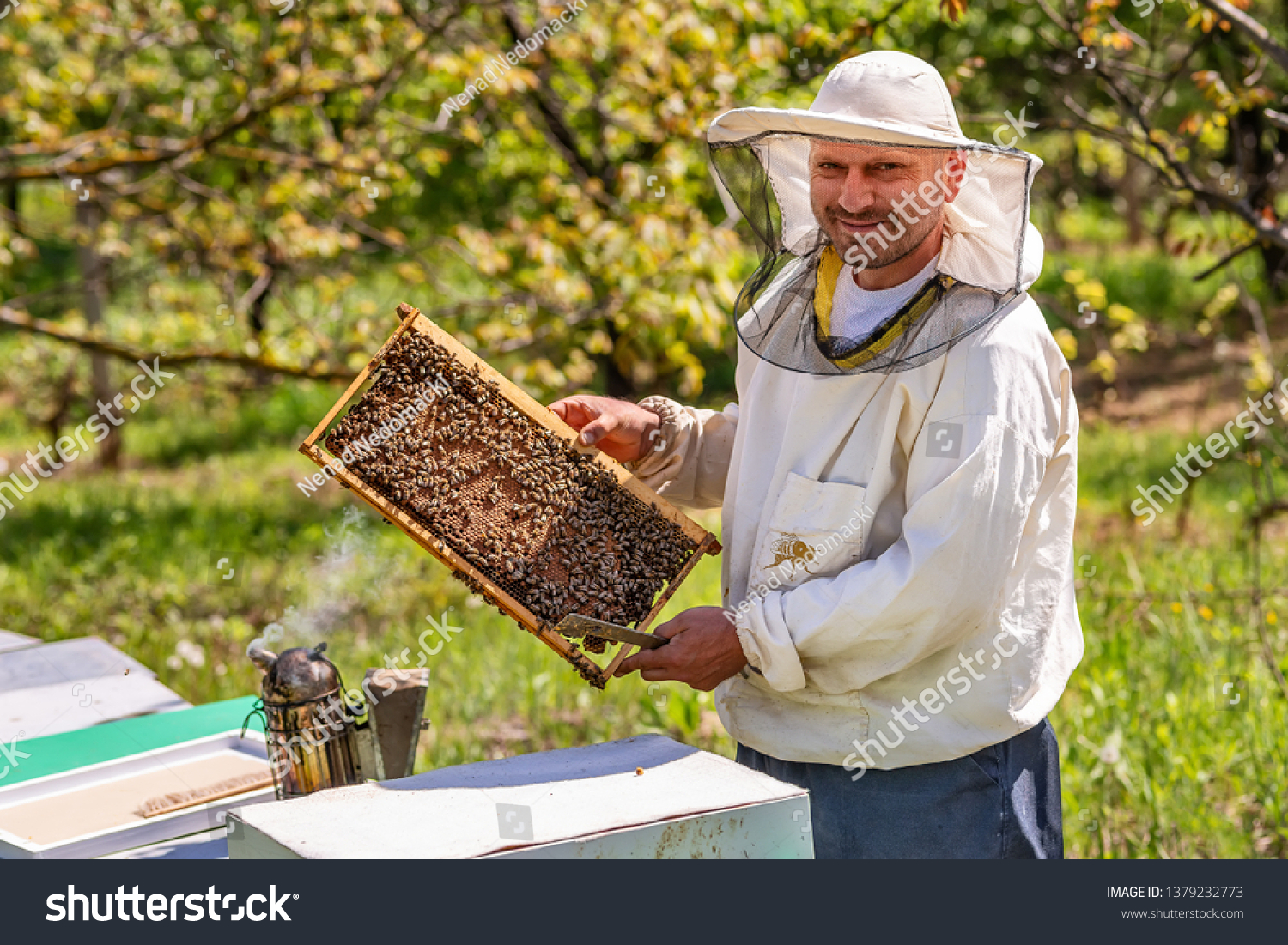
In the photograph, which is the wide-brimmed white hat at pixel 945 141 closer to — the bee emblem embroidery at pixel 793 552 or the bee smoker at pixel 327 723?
the bee emblem embroidery at pixel 793 552

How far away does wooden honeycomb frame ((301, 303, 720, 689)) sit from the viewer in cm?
249

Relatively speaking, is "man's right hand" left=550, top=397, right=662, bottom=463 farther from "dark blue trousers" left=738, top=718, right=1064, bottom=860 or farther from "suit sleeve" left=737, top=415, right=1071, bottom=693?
"dark blue trousers" left=738, top=718, right=1064, bottom=860

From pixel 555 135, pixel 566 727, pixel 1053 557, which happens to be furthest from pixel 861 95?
pixel 555 135

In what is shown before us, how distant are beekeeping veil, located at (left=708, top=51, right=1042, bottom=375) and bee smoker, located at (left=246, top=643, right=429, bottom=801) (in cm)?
115

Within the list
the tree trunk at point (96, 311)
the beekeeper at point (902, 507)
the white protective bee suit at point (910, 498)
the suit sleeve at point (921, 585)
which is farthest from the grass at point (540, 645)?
the suit sleeve at point (921, 585)

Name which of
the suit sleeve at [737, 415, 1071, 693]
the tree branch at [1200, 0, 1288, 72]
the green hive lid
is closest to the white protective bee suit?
the suit sleeve at [737, 415, 1071, 693]

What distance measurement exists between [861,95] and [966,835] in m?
1.47

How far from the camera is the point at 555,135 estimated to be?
8.06 metres

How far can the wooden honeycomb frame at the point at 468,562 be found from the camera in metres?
2.49

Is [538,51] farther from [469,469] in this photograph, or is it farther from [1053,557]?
[1053,557]

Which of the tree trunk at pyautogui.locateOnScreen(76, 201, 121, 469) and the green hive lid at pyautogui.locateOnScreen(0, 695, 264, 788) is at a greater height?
the tree trunk at pyautogui.locateOnScreen(76, 201, 121, 469)

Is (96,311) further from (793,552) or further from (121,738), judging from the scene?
(793,552)

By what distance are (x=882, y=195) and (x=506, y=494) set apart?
1.04 meters

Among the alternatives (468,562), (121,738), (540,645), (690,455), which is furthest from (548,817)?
(540,645)
